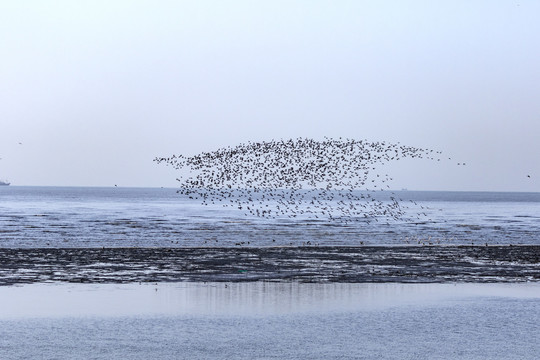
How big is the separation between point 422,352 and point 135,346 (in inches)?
198

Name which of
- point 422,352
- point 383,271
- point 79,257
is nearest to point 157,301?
point 422,352

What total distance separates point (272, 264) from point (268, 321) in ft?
43.2

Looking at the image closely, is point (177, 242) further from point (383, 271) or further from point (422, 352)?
point (422, 352)

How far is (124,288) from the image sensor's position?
22203mm

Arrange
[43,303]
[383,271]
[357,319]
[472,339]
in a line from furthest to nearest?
1. [383,271]
2. [43,303]
3. [357,319]
4. [472,339]

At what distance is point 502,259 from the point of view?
33938mm

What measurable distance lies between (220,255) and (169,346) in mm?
20114

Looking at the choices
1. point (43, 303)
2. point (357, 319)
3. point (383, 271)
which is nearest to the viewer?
point (357, 319)

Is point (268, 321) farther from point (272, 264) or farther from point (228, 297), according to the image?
point (272, 264)

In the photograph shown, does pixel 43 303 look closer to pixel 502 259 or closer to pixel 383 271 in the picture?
pixel 383 271

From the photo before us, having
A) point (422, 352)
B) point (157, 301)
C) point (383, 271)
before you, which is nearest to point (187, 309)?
point (157, 301)

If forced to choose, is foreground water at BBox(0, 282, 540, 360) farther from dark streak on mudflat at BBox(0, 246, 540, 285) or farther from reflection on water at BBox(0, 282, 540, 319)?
dark streak on mudflat at BBox(0, 246, 540, 285)

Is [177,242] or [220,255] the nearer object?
[220,255]

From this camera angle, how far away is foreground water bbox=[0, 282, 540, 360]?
546 inches
